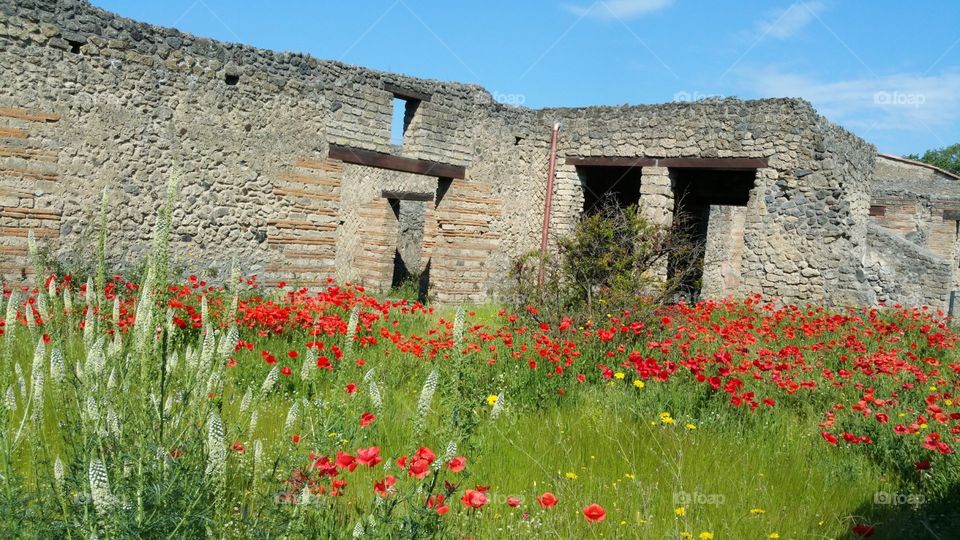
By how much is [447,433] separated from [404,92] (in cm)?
991

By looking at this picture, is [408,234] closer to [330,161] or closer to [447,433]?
[330,161]

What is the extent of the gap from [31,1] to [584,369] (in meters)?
7.48

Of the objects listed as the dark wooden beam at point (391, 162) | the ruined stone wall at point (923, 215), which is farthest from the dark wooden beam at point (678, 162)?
the ruined stone wall at point (923, 215)

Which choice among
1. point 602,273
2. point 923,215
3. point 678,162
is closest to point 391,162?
point 602,273

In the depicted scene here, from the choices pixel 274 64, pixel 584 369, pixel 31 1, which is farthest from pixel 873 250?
pixel 31 1

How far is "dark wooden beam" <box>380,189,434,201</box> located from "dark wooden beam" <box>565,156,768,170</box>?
14.0 feet

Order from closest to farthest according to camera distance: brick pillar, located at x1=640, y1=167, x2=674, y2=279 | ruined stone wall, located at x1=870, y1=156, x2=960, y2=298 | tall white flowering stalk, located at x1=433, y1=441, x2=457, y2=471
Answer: tall white flowering stalk, located at x1=433, y1=441, x2=457, y2=471 < brick pillar, located at x1=640, y1=167, x2=674, y2=279 < ruined stone wall, located at x1=870, y1=156, x2=960, y2=298

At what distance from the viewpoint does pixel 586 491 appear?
375cm

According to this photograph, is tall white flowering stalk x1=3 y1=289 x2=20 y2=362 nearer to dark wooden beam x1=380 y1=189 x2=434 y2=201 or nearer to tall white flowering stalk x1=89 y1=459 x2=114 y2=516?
tall white flowering stalk x1=89 y1=459 x2=114 y2=516

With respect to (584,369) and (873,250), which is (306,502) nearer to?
(584,369)

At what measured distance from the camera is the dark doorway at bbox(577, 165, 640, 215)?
47.6ft

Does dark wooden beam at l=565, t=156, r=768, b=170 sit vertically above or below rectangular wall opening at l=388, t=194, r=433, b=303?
above

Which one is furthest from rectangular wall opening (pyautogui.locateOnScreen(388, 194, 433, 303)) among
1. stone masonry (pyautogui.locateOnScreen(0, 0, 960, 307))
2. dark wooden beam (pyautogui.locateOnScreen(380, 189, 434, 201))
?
stone masonry (pyautogui.locateOnScreen(0, 0, 960, 307))

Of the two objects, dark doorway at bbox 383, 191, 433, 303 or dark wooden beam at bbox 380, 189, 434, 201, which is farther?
dark doorway at bbox 383, 191, 433, 303
